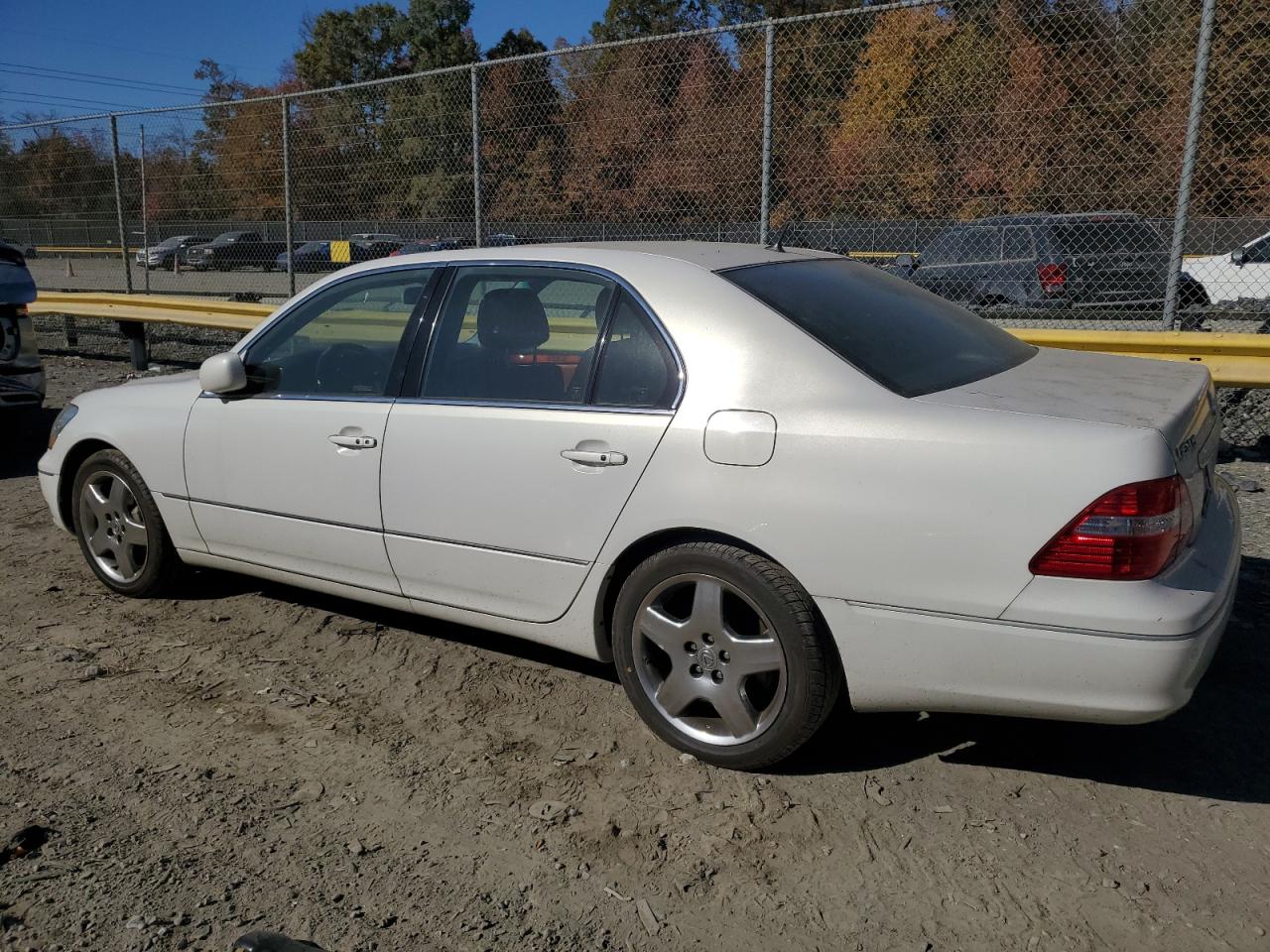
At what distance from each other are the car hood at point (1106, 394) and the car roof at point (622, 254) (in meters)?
0.91

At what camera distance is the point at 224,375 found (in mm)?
4203

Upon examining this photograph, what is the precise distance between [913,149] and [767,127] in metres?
1.14

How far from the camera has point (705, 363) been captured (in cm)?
323

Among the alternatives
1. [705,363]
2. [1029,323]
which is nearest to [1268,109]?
[1029,323]

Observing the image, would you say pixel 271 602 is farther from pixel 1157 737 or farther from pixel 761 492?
pixel 1157 737

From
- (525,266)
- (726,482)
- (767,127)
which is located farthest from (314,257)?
(726,482)

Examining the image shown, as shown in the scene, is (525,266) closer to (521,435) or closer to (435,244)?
(521,435)

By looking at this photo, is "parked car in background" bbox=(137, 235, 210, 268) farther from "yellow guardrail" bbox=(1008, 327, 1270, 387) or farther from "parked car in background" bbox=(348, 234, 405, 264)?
"yellow guardrail" bbox=(1008, 327, 1270, 387)

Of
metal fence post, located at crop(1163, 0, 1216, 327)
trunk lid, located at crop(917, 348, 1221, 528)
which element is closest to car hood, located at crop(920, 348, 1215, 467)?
trunk lid, located at crop(917, 348, 1221, 528)

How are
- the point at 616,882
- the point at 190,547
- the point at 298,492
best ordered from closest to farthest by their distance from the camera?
the point at 616,882
the point at 298,492
the point at 190,547

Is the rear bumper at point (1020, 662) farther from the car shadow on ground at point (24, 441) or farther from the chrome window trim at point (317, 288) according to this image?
the car shadow on ground at point (24, 441)

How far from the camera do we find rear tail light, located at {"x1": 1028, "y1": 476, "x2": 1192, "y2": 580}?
2.63 m

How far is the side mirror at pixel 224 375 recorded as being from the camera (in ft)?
13.8

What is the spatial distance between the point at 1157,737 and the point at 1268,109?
4.51 m
